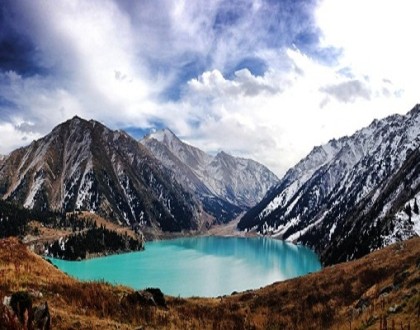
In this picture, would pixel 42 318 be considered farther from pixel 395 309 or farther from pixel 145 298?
pixel 395 309

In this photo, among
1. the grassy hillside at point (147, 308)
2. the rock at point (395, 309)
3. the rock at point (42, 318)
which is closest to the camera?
the rock at point (42, 318)

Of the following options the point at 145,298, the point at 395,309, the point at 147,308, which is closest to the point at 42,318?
the point at 147,308

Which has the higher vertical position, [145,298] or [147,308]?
[145,298]

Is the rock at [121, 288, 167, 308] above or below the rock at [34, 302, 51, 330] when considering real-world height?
below

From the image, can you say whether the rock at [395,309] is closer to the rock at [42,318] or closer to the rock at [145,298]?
the rock at [145,298]

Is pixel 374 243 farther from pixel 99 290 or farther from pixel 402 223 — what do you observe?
pixel 99 290

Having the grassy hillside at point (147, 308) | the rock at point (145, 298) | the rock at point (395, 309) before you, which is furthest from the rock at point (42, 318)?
the rock at point (395, 309)

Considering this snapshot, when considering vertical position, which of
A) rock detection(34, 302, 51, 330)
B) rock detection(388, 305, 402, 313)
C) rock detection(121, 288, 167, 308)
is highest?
rock detection(34, 302, 51, 330)

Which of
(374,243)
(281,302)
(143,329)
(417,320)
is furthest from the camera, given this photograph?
(374,243)

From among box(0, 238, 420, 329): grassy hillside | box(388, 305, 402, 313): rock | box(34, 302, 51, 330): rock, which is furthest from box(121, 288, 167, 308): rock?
box(388, 305, 402, 313): rock

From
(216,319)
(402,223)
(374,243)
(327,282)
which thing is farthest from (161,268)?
(216,319)

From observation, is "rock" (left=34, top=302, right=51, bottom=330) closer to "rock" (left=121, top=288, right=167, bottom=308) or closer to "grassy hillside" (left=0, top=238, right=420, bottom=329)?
"grassy hillside" (left=0, top=238, right=420, bottom=329)
